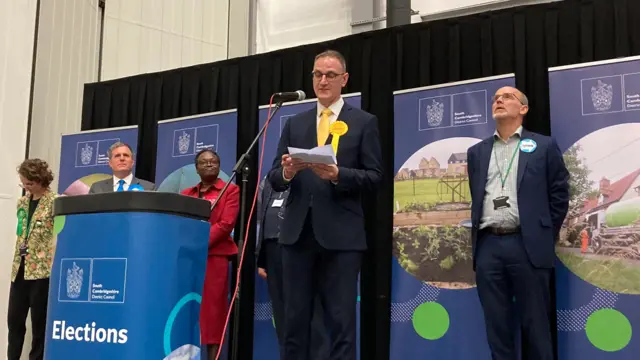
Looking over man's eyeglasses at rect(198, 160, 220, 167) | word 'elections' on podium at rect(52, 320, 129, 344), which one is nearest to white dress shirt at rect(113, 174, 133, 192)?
man's eyeglasses at rect(198, 160, 220, 167)

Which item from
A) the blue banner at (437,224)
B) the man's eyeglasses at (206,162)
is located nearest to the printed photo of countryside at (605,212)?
the blue banner at (437,224)

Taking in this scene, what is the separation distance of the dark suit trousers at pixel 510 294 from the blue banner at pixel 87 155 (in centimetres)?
309

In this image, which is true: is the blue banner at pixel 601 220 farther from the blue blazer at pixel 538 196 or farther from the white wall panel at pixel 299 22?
the white wall panel at pixel 299 22

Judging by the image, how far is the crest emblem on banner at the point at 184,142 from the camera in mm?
4754

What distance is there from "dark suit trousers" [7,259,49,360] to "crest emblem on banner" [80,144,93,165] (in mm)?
1337

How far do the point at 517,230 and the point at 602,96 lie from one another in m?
0.92

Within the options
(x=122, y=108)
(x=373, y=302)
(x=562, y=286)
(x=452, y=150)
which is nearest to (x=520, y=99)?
(x=452, y=150)

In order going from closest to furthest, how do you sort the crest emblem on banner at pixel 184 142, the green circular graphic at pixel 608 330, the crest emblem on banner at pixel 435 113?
the green circular graphic at pixel 608 330 < the crest emblem on banner at pixel 435 113 < the crest emblem on banner at pixel 184 142

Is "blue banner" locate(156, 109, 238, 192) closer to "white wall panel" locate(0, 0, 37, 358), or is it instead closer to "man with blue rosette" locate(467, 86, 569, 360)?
"white wall panel" locate(0, 0, 37, 358)

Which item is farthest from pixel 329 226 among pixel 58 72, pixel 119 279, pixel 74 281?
pixel 58 72

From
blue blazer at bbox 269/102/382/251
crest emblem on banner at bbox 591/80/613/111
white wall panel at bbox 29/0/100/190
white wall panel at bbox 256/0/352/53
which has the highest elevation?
white wall panel at bbox 256/0/352/53

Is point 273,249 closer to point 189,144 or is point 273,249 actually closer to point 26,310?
point 189,144

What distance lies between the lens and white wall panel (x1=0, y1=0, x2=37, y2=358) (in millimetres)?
5367

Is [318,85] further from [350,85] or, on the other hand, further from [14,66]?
[14,66]
